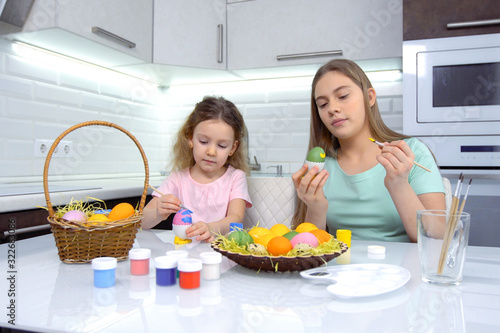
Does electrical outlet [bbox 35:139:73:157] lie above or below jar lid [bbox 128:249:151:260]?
above

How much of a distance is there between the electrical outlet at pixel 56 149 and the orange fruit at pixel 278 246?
1.71m

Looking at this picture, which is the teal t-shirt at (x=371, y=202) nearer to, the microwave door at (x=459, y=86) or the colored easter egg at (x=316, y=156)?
the colored easter egg at (x=316, y=156)

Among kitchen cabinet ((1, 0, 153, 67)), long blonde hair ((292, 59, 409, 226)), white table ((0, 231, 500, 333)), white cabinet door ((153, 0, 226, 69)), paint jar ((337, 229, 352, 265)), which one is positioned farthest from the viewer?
white cabinet door ((153, 0, 226, 69))

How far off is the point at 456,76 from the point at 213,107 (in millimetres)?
1179

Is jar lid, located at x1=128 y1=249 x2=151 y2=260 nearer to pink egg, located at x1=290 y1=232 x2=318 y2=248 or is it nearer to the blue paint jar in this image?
the blue paint jar

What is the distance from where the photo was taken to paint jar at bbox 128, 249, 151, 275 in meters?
0.78

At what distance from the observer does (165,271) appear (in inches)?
28.2

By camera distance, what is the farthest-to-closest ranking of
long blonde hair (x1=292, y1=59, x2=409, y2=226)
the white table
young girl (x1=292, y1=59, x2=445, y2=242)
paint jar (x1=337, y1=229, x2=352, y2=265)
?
1. long blonde hair (x1=292, y1=59, x2=409, y2=226)
2. young girl (x1=292, y1=59, x2=445, y2=242)
3. paint jar (x1=337, y1=229, x2=352, y2=265)
4. the white table

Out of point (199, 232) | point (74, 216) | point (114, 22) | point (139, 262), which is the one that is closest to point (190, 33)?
point (114, 22)

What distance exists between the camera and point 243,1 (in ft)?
8.50

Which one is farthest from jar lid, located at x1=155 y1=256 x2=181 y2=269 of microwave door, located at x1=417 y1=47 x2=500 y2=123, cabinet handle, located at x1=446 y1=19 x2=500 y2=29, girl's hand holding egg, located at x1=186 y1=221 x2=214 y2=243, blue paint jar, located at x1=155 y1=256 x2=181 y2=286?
Answer: cabinet handle, located at x1=446 y1=19 x2=500 y2=29

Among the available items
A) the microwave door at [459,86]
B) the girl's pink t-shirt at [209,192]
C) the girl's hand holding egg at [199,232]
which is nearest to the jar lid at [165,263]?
the girl's hand holding egg at [199,232]

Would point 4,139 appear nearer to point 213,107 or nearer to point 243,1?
point 213,107

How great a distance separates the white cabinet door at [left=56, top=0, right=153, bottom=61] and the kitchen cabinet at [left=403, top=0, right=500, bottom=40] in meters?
1.38
